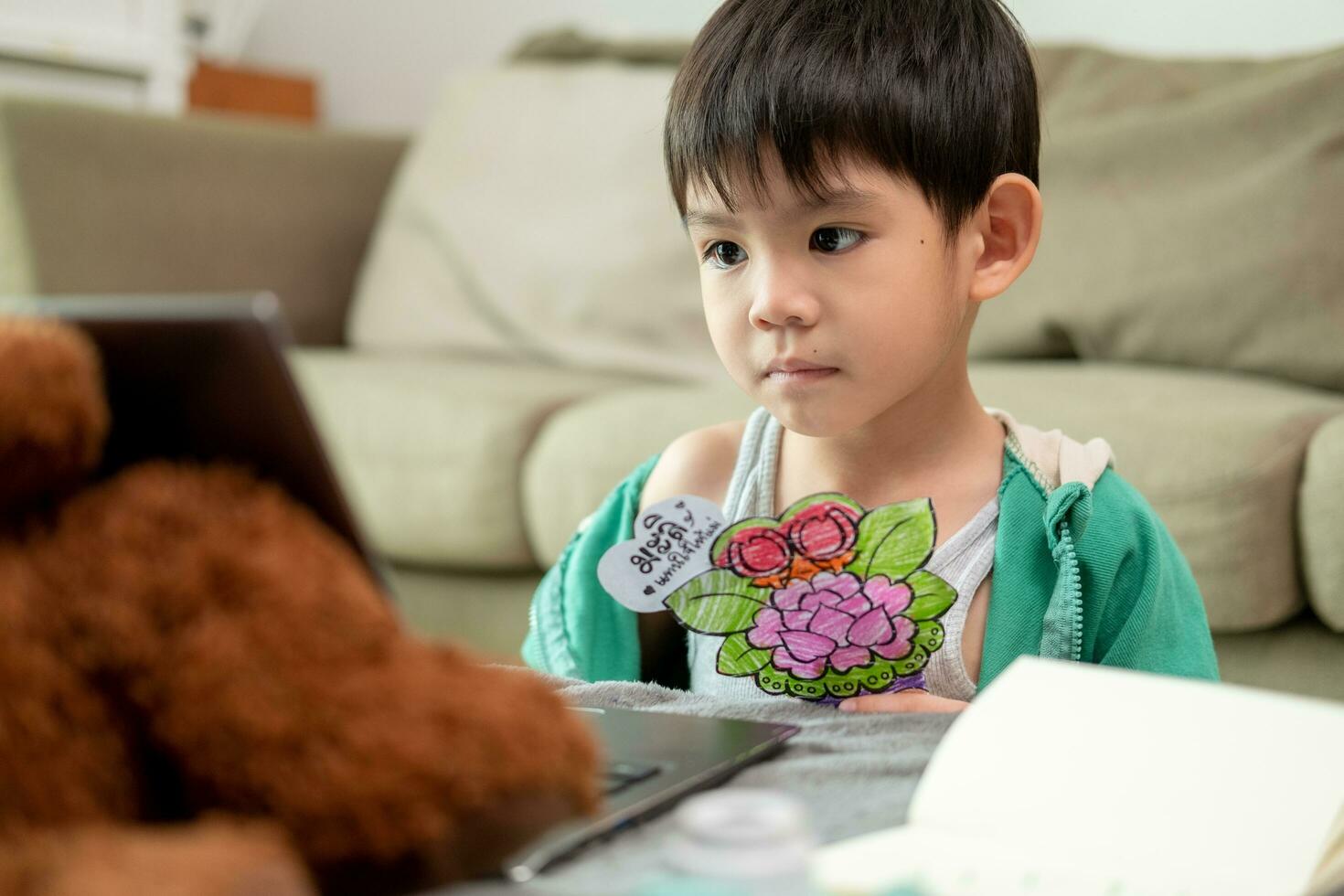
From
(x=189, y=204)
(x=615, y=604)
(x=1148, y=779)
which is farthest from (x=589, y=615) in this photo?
(x=189, y=204)

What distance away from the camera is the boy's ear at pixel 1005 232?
1.04 meters

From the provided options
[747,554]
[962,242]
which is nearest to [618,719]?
[747,554]

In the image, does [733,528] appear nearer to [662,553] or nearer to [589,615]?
[662,553]

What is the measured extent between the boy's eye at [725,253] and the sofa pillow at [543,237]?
3.43 ft

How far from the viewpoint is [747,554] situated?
83 cm

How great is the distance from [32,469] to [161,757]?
0.09 metres

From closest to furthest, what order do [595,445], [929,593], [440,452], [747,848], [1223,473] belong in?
[747,848]
[929,593]
[1223,473]
[595,445]
[440,452]

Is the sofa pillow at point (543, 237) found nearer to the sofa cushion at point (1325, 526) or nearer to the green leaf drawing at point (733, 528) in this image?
the sofa cushion at point (1325, 526)

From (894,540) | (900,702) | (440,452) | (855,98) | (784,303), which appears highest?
(855,98)

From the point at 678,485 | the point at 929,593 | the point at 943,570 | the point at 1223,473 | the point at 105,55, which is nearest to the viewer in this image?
the point at 929,593

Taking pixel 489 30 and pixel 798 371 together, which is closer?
pixel 798 371

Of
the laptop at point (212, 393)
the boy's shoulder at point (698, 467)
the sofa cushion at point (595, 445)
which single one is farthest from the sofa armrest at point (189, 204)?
the laptop at point (212, 393)

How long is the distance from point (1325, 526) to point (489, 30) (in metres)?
2.39

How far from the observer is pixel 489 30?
10.4 ft
